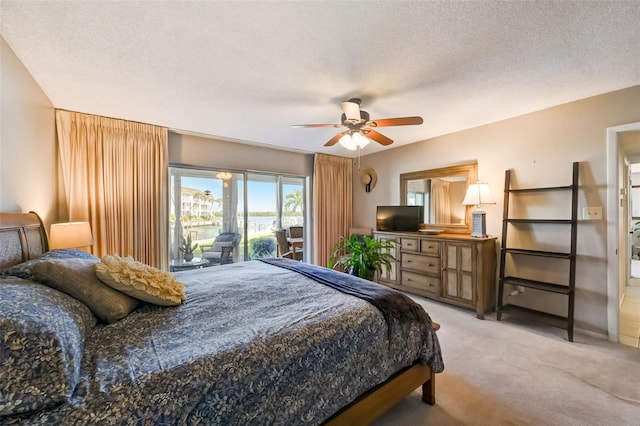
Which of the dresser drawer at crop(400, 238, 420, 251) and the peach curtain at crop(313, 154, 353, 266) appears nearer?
the dresser drawer at crop(400, 238, 420, 251)

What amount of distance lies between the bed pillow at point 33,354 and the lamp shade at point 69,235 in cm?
162

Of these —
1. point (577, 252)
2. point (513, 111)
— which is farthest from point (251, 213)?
point (577, 252)

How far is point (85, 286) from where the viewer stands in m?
1.30

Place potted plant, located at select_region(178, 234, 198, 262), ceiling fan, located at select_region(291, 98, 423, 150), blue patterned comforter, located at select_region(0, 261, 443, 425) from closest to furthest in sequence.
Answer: blue patterned comforter, located at select_region(0, 261, 443, 425) → ceiling fan, located at select_region(291, 98, 423, 150) → potted plant, located at select_region(178, 234, 198, 262)

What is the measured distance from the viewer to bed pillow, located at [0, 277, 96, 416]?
716 millimetres

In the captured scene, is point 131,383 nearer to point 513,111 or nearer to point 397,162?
point 513,111

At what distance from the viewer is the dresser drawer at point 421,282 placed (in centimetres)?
353

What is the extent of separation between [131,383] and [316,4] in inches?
75.7

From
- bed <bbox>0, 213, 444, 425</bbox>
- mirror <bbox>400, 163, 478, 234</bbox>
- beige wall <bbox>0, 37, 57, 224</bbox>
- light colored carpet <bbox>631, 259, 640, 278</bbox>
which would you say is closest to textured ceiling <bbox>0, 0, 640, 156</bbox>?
beige wall <bbox>0, 37, 57, 224</bbox>

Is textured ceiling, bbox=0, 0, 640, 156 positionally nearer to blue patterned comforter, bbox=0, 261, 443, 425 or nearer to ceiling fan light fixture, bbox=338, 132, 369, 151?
ceiling fan light fixture, bbox=338, 132, 369, 151

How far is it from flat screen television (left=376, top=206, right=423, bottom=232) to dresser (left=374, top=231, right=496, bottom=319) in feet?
0.76

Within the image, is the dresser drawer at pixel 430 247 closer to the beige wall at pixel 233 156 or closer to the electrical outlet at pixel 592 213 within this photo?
A: the electrical outlet at pixel 592 213

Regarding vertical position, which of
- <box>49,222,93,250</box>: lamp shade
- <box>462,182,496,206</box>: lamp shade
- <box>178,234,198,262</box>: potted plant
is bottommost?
<box>178,234,198,262</box>: potted plant

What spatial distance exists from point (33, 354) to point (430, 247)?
368cm
